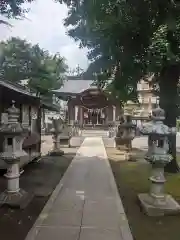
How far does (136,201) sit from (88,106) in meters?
34.0

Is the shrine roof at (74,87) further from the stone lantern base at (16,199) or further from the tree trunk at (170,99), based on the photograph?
the stone lantern base at (16,199)

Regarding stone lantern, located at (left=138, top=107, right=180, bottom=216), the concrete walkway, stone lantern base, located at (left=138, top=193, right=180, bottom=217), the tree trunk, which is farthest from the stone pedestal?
stone lantern base, located at (left=138, top=193, right=180, bottom=217)

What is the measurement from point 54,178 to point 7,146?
11.3 ft

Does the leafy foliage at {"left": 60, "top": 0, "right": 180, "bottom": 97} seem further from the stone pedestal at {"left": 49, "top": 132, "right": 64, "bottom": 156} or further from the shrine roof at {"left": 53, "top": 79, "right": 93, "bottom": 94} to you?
the shrine roof at {"left": 53, "top": 79, "right": 93, "bottom": 94}

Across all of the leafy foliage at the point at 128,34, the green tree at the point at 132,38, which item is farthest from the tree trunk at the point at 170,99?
the leafy foliage at the point at 128,34

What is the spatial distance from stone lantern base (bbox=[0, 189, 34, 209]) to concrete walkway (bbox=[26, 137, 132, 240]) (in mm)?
→ 513

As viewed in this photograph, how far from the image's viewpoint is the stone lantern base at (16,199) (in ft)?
21.3

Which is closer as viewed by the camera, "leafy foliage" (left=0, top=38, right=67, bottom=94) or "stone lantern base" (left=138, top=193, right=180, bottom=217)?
"stone lantern base" (left=138, top=193, right=180, bottom=217)

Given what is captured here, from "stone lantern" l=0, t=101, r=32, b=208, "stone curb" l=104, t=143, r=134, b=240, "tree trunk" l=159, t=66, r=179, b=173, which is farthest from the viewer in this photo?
"tree trunk" l=159, t=66, r=179, b=173

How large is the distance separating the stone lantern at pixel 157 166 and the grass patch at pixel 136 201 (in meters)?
0.19

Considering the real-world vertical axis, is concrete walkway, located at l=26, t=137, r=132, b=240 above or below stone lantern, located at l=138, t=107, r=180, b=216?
below

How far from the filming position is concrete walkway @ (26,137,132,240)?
16.5ft

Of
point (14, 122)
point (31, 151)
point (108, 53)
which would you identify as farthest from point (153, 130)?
point (31, 151)

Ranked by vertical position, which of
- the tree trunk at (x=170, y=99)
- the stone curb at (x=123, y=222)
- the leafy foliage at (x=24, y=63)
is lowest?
the stone curb at (x=123, y=222)
